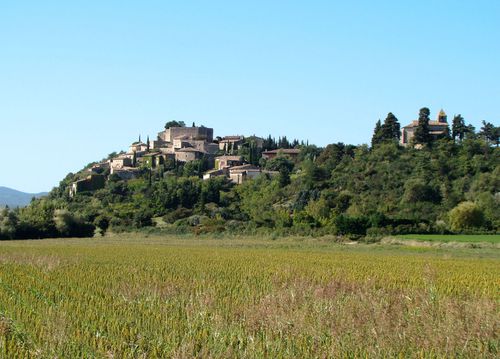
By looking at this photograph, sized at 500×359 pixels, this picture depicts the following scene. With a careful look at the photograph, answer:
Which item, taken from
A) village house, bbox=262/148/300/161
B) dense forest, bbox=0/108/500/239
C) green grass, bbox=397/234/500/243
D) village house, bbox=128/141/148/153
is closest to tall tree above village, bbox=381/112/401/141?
dense forest, bbox=0/108/500/239

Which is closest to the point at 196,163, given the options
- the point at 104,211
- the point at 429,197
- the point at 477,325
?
the point at 104,211

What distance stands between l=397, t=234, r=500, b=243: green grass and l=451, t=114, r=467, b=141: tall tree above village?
52.5 m

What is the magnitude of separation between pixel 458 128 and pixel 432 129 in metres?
8.74

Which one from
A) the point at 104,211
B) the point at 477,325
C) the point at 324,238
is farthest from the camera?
the point at 104,211

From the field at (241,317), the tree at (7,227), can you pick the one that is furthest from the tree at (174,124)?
the field at (241,317)

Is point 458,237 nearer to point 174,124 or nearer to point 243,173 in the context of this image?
point 243,173

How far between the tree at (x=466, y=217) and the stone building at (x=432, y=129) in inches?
Answer: 1574

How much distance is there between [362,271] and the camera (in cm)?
2333

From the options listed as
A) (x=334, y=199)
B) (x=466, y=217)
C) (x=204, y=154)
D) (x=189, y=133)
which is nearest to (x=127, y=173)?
(x=204, y=154)

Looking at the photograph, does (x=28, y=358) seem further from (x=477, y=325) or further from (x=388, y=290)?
(x=388, y=290)

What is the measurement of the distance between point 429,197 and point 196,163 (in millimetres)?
64736

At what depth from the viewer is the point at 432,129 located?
113 m

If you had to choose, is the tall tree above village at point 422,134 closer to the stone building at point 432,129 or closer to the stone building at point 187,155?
the stone building at point 432,129

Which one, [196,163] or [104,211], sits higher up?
[196,163]
